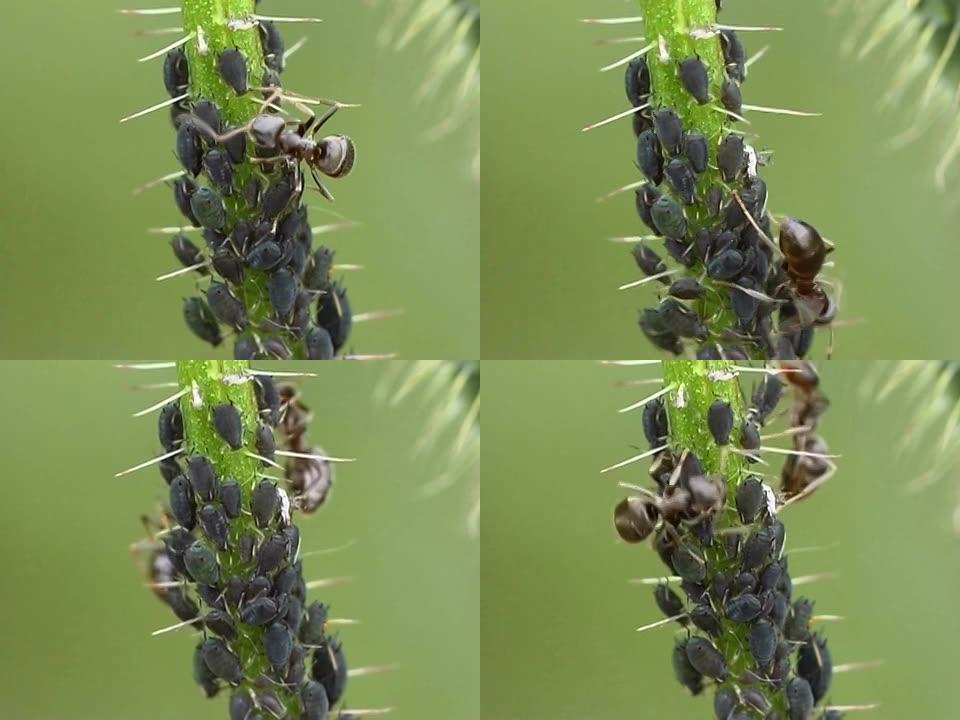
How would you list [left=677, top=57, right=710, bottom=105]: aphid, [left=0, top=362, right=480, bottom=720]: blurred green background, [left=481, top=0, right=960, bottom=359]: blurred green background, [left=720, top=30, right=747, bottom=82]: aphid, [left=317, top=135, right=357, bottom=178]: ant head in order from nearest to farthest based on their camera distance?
[left=677, top=57, right=710, bottom=105]: aphid
[left=720, top=30, right=747, bottom=82]: aphid
[left=317, top=135, right=357, bottom=178]: ant head
[left=481, top=0, right=960, bottom=359]: blurred green background
[left=0, top=362, right=480, bottom=720]: blurred green background

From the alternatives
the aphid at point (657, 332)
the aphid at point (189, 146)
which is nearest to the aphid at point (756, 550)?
the aphid at point (657, 332)

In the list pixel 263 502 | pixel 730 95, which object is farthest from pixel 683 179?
pixel 263 502

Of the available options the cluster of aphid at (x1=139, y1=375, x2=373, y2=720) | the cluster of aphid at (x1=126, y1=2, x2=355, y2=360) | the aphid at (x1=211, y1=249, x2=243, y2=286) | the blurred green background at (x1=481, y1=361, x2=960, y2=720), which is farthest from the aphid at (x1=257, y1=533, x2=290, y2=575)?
the blurred green background at (x1=481, y1=361, x2=960, y2=720)

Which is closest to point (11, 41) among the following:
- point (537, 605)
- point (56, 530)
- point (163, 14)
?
point (163, 14)

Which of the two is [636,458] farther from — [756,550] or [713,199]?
[713,199]

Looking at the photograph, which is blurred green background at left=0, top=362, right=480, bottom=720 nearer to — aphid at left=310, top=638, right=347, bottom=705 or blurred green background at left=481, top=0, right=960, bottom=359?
aphid at left=310, top=638, right=347, bottom=705

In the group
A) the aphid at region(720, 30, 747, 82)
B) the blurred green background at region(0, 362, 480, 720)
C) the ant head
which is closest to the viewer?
the aphid at region(720, 30, 747, 82)
